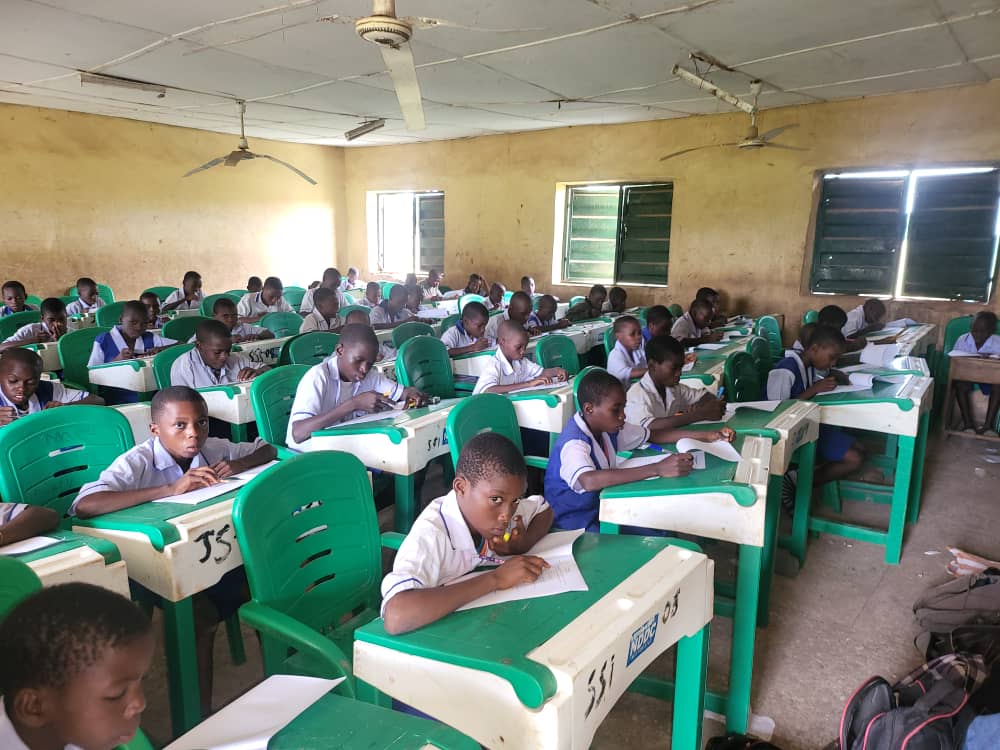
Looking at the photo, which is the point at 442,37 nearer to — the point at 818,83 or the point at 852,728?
the point at 818,83

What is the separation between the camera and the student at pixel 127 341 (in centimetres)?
431

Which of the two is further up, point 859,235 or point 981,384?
point 859,235

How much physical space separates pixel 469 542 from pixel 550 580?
0.21 m

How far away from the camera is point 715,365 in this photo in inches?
159

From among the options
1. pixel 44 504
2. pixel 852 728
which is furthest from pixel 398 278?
pixel 852 728

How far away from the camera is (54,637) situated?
89 cm

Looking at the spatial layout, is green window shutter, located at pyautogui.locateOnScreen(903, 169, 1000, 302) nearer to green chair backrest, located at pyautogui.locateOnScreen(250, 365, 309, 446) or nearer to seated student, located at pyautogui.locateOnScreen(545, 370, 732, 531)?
seated student, located at pyautogui.locateOnScreen(545, 370, 732, 531)

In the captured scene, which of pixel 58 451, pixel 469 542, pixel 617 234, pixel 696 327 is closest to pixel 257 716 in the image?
pixel 469 542

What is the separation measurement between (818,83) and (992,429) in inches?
130

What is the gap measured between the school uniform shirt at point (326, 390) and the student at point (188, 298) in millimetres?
4936

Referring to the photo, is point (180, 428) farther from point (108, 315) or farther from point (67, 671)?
point (108, 315)

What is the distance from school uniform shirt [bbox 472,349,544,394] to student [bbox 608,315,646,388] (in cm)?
57

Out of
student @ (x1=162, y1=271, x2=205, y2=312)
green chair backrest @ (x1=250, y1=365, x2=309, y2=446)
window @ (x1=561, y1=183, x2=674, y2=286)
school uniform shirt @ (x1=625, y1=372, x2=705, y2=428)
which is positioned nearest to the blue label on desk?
school uniform shirt @ (x1=625, y1=372, x2=705, y2=428)

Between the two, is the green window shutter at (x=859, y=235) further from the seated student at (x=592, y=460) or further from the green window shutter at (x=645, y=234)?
the seated student at (x=592, y=460)
